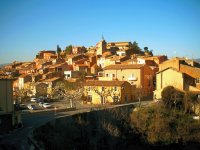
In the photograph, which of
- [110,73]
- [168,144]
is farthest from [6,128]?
[110,73]

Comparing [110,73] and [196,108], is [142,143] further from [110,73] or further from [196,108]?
[110,73]

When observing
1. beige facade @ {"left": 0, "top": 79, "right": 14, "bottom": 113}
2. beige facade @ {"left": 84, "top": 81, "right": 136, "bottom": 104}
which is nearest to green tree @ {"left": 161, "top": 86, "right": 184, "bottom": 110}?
beige facade @ {"left": 84, "top": 81, "right": 136, "bottom": 104}

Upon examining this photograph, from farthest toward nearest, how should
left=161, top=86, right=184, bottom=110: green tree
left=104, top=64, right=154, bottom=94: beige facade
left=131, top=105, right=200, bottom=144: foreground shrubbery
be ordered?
left=104, top=64, right=154, bottom=94: beige facade < left=161, top=86, right=184, bottom=110: green tree < left=131, top=105, right=200, bottom=144: foreground shrubbery

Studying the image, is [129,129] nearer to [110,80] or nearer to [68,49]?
[110,80]

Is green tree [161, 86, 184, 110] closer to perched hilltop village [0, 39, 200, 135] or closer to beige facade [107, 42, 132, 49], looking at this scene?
perched hilltop village [0, 39, 200, 135]

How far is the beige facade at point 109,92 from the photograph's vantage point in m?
48.7

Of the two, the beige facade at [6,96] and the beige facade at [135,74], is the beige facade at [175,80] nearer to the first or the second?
the beige facade at [135,74]

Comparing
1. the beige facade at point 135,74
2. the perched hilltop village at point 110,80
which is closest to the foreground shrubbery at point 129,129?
the perched hilltop village at point 110,80

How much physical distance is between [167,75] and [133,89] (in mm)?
7695

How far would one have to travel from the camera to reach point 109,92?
159ft

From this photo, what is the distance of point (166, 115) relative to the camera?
36.9 metres

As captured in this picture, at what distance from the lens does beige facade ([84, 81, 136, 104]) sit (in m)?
48.7

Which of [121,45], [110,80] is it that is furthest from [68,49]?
[110,80]

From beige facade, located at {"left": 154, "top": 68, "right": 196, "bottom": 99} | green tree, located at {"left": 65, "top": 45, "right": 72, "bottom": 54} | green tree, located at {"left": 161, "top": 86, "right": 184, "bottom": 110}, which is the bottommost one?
green tree, located at {"left": 161, "top": 86, "right": 184, "bottom": 110}
